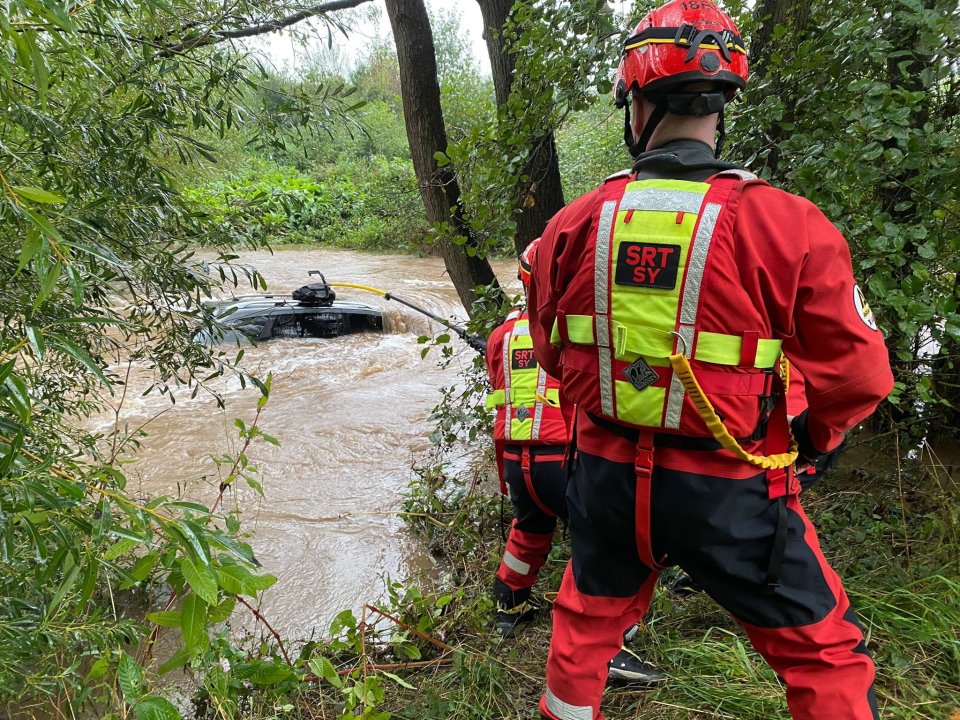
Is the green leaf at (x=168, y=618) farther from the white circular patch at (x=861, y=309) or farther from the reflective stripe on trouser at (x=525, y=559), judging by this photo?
the reflective stripe on trouser at (x=525, y=559)

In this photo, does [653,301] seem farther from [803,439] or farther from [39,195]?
[39,195]

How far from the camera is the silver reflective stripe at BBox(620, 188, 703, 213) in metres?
1.48

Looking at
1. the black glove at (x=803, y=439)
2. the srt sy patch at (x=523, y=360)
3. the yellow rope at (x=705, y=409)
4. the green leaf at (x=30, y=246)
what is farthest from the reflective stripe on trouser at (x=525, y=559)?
the green leaf at (x=30, y=246)

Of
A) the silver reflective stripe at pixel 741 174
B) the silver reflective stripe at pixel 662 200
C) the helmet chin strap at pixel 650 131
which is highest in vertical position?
the helmet chin strap at pixel 650 131

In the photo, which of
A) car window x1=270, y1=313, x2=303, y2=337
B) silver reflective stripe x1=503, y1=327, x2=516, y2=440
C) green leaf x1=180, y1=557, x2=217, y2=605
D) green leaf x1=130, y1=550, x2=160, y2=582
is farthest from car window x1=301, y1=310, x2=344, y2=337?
green leaf x1=180, y1=557, x2=217, y2=605

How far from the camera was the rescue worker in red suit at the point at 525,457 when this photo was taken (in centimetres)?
291

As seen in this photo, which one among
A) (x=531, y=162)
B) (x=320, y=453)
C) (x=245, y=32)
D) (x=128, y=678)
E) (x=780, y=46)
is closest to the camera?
(x=128, y=678)

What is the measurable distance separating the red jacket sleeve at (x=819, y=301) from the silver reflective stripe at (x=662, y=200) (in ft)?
0.37

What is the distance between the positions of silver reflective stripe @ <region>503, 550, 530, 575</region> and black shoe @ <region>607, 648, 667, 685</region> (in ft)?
2.42

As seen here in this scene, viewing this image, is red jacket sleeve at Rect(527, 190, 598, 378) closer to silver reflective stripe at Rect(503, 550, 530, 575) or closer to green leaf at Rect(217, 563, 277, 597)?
green leaf at Rect(217, 563, 277, 597)

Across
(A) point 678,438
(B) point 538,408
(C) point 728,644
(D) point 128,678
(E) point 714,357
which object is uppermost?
(E) point 714,357

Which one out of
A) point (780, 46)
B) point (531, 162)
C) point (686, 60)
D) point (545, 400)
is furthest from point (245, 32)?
point (686, 60)

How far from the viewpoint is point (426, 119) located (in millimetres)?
4508

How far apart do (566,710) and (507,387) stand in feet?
5.03
